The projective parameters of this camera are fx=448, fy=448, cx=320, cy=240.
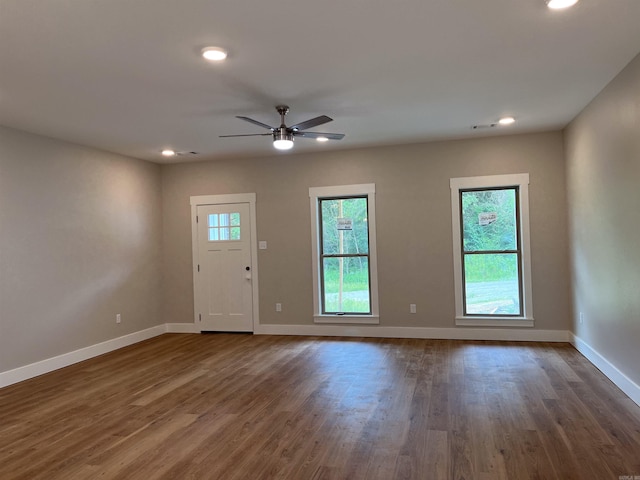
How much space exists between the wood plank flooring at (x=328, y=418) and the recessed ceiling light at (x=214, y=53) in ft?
8.46

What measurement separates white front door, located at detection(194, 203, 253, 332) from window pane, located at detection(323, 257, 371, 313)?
116cm

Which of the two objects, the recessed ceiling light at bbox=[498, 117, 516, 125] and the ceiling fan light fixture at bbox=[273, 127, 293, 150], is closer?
the ceiling fan light fixture at bbox=[273, 127, 293, 150]

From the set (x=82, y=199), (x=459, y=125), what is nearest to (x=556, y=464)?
(x=459, y=125)

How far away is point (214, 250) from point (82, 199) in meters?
1.96

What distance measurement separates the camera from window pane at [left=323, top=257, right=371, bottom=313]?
6.25 m

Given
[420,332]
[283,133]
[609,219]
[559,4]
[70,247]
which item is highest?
[559,4]

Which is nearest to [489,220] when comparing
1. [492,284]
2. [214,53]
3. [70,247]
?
[492,284]

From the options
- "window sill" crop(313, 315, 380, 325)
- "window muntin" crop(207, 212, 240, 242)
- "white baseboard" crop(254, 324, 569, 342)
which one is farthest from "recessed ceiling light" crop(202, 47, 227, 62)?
"white baseboard" crop(254, 324, 569, 342)

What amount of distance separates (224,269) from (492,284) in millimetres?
3771

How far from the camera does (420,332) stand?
19.5 feet

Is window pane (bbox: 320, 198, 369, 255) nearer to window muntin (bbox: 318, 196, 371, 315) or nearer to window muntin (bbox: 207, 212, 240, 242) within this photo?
window muntin (bbox: 318, 196, 371, 315)

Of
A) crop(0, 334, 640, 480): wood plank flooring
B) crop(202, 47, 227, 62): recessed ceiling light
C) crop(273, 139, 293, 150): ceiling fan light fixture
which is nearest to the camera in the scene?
crop(0, 334, 640, 480): wood plank flooring

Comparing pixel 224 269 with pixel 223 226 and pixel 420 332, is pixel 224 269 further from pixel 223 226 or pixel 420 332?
pixel 420 332

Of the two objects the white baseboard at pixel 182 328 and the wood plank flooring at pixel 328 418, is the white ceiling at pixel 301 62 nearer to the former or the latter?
the wood plank flooring at pixel 328 418
